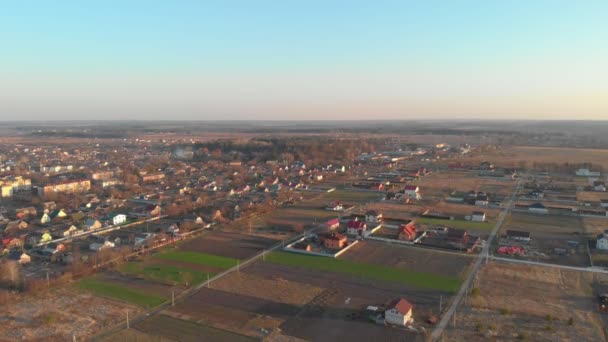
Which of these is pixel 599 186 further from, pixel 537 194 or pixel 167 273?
pixel 167 273

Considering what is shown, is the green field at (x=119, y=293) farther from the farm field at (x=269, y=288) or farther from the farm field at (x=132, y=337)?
the farm field at (x=269, y=288)

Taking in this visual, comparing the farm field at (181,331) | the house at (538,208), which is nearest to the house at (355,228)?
the farm field at (181,331)

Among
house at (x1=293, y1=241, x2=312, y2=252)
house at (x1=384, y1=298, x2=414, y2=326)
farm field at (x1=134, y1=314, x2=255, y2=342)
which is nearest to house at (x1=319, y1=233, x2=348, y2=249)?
house at (x1=293, y1=241, x2=312, y2=252)

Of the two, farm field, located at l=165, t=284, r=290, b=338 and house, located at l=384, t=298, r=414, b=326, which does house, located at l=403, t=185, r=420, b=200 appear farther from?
farm field, located at l=165, t=284, r=290, b=338

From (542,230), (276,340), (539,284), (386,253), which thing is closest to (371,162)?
(542,230)

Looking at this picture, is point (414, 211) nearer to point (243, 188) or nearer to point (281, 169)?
point (243, 188)

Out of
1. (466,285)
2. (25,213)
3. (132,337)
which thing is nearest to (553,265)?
(466,285)
